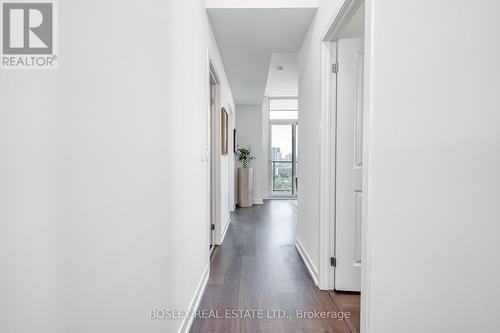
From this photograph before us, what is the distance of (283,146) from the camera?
7.77 meters

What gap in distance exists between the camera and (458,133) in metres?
1.32

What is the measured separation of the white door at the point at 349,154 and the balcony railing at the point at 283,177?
5.49 meters

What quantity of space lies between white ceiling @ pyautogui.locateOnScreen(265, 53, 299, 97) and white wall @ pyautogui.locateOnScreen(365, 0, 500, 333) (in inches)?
125

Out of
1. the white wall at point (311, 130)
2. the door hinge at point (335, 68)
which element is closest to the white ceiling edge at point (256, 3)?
the white wall at point (311, 130)

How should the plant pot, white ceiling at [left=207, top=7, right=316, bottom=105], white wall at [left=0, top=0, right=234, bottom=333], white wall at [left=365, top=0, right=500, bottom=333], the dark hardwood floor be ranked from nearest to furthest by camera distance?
1. white wall at [left=0, top=0, right=234, bottom=333]
2. white wall at [left=365, top=0, right=500, bottom=333]
3. the dark hardwood floor
4. white ceiling at [left=207, top=7, right=316, bottom=105]
5. the plant pot

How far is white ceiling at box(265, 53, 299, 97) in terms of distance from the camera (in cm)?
466

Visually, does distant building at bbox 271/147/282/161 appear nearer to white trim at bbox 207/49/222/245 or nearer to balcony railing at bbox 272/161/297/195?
balcony railing at bbox 272/161/297/195

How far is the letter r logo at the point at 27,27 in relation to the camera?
85cm

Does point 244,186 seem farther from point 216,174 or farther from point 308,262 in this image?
point 308,262

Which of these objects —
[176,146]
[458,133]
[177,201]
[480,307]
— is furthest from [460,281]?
[176,146]

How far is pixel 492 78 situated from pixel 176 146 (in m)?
1.58

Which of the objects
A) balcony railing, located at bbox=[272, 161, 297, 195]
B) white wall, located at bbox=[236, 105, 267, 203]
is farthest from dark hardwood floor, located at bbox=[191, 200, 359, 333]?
balcony railing, located at bbox=[272, 161, 297, 195]

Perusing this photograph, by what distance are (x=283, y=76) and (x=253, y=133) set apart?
200cm

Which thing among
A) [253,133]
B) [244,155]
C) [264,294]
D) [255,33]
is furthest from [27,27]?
[253,133]
